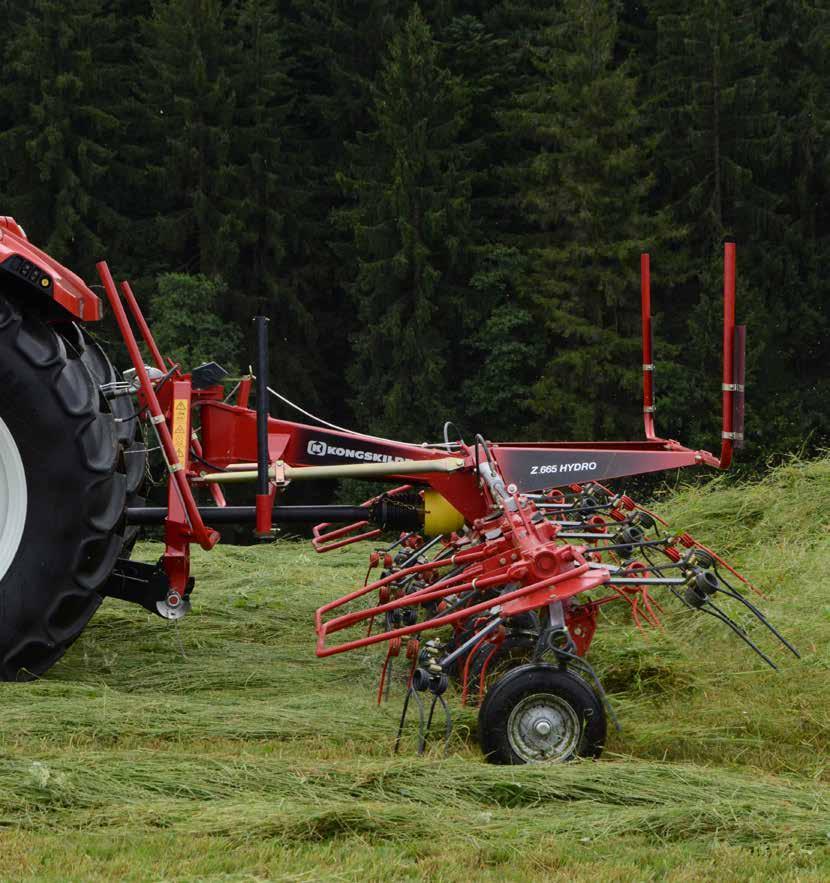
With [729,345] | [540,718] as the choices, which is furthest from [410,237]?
[540,718]

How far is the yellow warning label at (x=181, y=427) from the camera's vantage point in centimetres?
576

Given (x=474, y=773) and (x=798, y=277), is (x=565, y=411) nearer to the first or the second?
(x=798, y=277)

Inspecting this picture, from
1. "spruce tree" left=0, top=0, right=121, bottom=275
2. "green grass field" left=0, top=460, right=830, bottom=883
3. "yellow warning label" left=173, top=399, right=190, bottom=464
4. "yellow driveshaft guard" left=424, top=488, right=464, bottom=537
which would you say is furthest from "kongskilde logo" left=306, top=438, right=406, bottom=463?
"spruce tree" left=0, top=0, right=121, bottom=275

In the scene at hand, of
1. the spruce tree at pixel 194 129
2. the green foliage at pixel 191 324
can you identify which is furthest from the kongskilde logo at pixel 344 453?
the spruce tree at pixel 194 129

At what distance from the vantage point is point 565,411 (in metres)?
25.9

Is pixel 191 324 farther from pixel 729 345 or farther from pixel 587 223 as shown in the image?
pixel 729 345

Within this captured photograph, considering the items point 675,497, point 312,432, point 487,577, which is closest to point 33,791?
point 487,577

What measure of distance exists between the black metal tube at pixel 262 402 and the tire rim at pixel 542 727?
1.27 m

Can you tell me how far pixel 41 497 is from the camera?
5211 millimetres

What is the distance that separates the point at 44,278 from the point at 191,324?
20380 millimetres

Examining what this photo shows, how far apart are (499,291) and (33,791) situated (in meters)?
24.3

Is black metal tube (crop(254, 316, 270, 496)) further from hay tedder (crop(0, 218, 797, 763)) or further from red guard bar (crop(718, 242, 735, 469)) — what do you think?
red guard bar (crop(718, 242, 735, 469))

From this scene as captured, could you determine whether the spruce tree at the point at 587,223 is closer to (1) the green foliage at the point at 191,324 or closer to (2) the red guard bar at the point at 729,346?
(1) the green foliage at the point at 191,324

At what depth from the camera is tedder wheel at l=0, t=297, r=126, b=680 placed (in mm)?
5188
